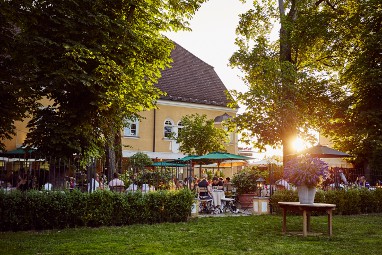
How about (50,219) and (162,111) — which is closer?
(50,219)

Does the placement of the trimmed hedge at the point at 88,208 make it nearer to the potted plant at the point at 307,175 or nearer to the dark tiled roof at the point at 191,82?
the potted plant at the point at 307,175

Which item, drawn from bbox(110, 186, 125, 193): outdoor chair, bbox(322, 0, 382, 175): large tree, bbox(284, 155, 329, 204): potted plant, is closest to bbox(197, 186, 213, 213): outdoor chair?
bbox(110, 186, 125, 193): outdoor chair

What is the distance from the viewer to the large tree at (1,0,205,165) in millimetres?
14648

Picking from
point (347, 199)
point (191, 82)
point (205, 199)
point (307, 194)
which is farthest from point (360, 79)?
point (191, 82)

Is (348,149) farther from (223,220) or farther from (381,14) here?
(223,220)

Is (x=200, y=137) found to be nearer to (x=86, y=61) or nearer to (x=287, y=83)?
(x=287, y=83)

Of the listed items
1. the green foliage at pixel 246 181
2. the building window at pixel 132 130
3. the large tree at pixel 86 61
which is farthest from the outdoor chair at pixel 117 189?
the building window at pixel 132 130

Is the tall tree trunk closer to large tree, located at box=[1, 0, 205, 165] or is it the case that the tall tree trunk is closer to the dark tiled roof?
large tree, located at box=[1, 0, 205, 165]

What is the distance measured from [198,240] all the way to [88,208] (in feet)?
13.7

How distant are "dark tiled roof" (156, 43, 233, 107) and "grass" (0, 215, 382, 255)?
23651 mm

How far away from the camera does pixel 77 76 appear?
14711mm

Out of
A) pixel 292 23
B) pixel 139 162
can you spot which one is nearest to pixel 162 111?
pixel 139 162

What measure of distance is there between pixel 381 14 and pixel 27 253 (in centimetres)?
2060

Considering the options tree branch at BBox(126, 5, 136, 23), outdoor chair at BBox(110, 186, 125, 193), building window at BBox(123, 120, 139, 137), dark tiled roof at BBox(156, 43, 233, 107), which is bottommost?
outdoor chair at BBox(110, 186, 125, 193)
